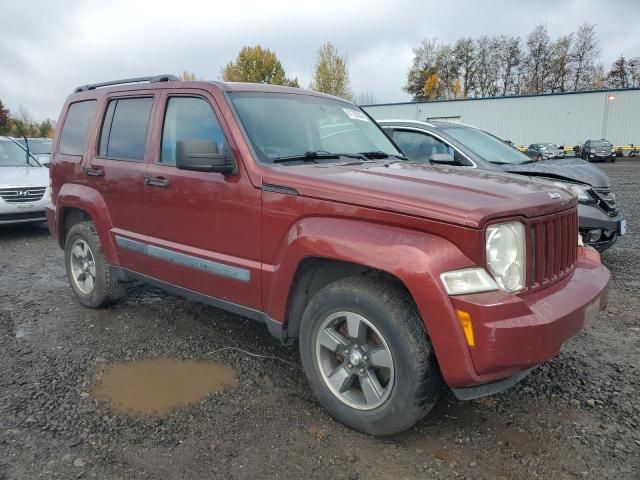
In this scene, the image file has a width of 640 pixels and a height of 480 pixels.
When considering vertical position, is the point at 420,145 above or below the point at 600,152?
above

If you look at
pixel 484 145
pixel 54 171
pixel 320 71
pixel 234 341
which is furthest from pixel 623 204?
pixel 320 71

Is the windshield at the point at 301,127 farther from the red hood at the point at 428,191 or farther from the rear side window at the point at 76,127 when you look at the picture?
the rear side window at the point at 76,127

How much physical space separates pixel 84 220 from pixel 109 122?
1.00m

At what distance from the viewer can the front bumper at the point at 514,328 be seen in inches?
88.4

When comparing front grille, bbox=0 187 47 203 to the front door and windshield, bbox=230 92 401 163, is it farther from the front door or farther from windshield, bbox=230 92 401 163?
windshield, bbox=230 92 401 163

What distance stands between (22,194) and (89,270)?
15.0ft

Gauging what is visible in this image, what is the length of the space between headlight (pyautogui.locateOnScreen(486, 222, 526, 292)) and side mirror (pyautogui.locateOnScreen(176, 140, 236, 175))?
5.36ft

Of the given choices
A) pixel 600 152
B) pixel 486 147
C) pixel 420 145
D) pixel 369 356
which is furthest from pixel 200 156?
pixel 600 152

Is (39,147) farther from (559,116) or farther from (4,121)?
(4,121)

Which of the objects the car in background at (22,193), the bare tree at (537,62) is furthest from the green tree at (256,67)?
the car in background at (22,193)

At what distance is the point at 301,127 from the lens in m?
3.60

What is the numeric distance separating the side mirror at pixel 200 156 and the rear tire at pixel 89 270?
72.6 inches

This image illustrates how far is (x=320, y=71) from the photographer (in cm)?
4378

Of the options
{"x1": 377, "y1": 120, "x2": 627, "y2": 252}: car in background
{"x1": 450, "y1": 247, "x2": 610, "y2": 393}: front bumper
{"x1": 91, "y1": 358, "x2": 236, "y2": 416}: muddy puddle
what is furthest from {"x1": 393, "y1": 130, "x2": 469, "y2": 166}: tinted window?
{"x1": 450, "y1": 247, "x2": 610, "y2": 393}: front bumper
